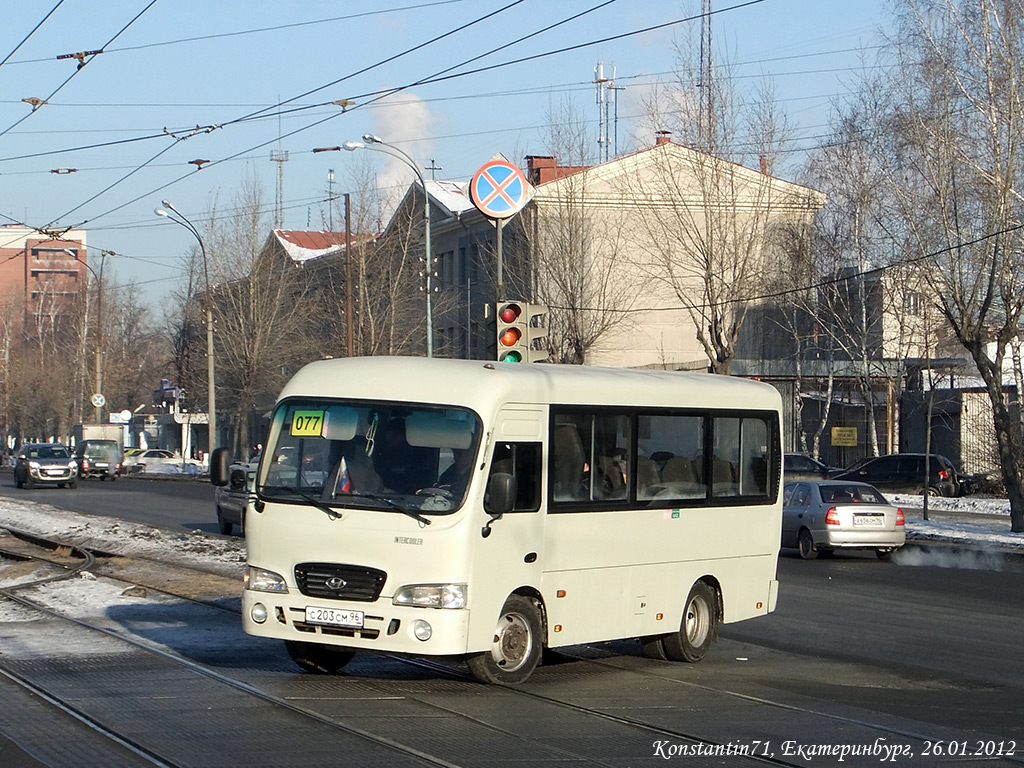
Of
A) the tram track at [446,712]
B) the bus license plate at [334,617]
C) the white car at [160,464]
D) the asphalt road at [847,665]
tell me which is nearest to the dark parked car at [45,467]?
the white car at [160,464]

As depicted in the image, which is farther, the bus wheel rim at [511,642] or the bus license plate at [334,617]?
the bus wheel rim at [511,642]

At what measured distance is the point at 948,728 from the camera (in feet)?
28.1

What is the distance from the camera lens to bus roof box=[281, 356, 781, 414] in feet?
31.9

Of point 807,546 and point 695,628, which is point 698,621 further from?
point 807,546

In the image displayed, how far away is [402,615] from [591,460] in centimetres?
221

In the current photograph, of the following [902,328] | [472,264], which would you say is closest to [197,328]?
[472,264]

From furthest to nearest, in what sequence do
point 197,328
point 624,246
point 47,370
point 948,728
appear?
point 47,370
point 197,328
point 624,246
point 948,728

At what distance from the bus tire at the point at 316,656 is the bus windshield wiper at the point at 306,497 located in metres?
1.15

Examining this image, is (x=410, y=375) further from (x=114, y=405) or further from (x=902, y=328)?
(x=114, y=405)

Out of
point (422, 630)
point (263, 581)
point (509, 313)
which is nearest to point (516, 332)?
point (509, 313)

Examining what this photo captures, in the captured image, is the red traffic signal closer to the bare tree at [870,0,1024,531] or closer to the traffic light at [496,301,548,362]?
the traffic light at [496,301,548,362]

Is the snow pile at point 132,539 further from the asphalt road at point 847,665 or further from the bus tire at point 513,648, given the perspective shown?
the bus tire at point 513,648

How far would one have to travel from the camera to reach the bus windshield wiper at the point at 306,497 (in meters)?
9.43

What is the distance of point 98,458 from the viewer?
57.5m
